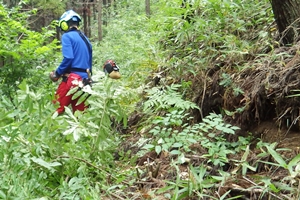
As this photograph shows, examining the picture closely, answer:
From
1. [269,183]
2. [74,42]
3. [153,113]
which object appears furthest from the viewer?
[74,42]

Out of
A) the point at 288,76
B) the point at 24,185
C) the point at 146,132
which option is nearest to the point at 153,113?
the point at 146,132

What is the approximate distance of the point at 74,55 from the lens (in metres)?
5.05

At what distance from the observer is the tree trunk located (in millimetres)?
3400

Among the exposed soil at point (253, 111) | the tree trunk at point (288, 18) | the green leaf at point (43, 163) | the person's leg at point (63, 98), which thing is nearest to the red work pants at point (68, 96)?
the person's leg at point (63, 98)

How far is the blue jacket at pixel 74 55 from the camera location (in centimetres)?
495

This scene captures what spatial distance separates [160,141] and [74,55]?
2576 mm

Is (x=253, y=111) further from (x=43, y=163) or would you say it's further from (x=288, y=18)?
(x=43, y=163)

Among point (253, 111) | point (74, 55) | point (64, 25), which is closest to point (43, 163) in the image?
point (253, 111)

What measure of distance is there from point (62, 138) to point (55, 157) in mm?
190

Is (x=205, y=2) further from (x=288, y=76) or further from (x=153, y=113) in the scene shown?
(x=288, y=76)

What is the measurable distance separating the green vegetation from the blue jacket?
1.00 metres

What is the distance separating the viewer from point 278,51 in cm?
334

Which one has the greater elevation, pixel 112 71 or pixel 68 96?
pixel 112 71

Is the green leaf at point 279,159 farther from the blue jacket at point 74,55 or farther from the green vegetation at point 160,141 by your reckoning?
the blue jacket at point 74,55
